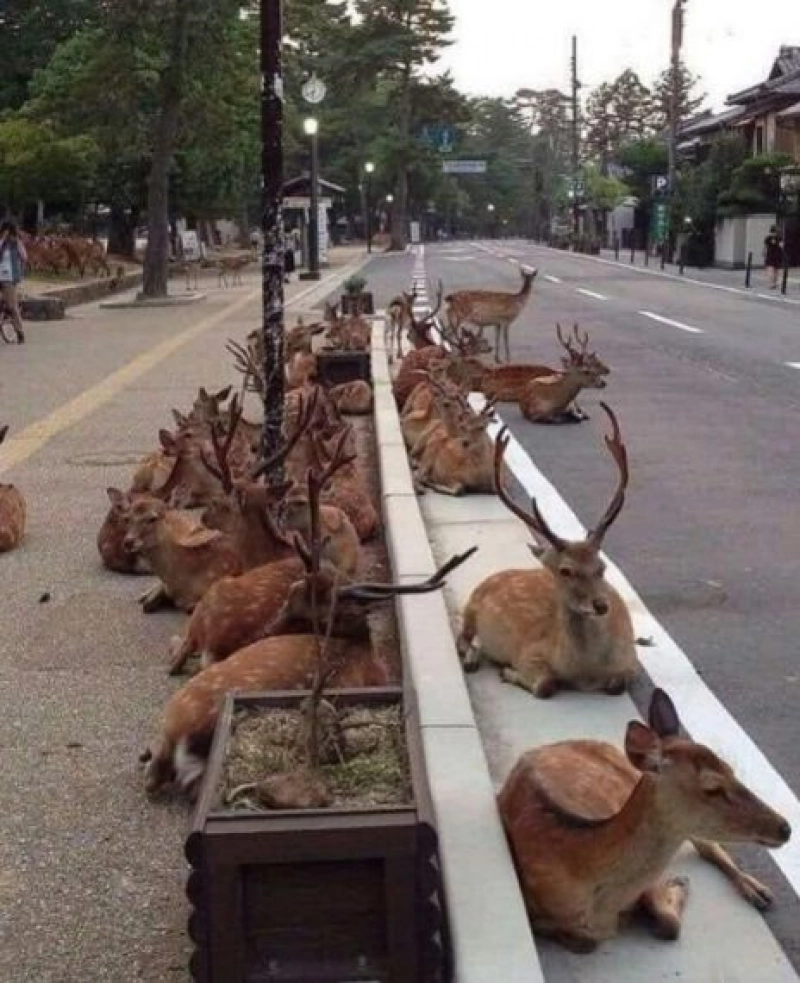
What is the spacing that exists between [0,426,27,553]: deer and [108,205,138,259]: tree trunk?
1557 inches

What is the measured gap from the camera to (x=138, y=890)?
430 centimetres

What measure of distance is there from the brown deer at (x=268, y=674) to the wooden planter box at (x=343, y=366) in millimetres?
9137

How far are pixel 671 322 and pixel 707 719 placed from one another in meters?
20.5

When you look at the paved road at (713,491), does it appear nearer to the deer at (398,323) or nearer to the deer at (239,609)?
the deer at (398,323)

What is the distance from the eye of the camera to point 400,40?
255ft

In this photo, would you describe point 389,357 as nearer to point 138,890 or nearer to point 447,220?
point 138,890

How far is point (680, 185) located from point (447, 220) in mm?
74552

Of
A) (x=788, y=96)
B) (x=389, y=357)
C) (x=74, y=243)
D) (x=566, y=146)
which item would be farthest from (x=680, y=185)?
(x=566, y=146)

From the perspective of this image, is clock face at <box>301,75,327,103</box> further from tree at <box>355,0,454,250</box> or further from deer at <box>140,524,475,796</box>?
tree at <box>355,0,454,250</box>

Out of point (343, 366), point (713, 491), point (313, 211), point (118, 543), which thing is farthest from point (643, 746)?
point (313, 211)

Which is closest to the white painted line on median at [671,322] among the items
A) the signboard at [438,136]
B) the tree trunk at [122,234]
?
the tree trunk at [122,234]

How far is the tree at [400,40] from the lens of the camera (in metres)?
77.9

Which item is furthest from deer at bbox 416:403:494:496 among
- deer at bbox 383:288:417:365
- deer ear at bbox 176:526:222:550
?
deer at bbox 383:288:417:365

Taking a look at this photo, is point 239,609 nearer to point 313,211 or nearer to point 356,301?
point 356,301
